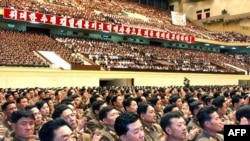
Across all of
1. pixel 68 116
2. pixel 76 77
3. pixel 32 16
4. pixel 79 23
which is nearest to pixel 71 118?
pixel 68 116

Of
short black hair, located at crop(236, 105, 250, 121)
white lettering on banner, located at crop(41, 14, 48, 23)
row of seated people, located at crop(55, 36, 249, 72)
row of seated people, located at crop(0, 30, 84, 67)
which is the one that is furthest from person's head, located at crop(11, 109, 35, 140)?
white lettering on banner, located at crop(41, 14, 48, 23)

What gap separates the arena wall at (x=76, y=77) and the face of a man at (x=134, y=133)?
14983 millimetres

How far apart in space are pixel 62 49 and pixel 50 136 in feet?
66.7

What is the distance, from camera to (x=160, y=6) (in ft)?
151

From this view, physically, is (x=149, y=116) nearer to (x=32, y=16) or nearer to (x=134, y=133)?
(x=134, y=133)

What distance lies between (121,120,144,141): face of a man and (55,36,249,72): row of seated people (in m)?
18.7

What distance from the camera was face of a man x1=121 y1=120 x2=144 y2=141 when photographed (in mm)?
3838

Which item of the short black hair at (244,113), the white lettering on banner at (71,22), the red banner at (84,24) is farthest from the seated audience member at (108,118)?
the white lettering on banner at (71,22)

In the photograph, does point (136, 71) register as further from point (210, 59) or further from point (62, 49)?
point (210, 59)

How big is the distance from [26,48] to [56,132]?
18947mm

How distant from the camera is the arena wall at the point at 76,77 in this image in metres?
18.3

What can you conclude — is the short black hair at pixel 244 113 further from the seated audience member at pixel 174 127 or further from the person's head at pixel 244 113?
the seated audience member at pixel 174 127

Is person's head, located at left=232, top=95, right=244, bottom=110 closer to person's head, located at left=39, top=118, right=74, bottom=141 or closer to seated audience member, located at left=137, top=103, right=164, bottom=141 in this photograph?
seated audience member, located at left=137, top=103, right=164, bottom=141

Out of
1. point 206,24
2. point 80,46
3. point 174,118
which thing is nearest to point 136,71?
point 80,46
